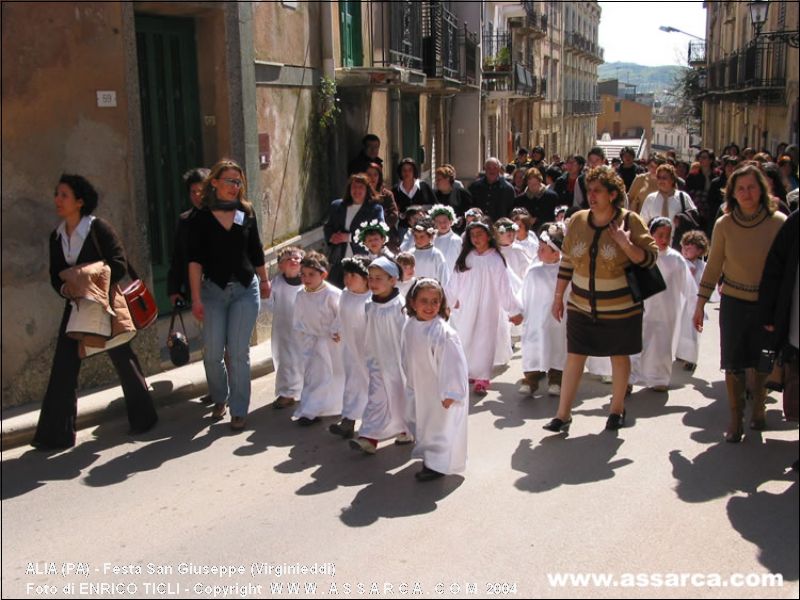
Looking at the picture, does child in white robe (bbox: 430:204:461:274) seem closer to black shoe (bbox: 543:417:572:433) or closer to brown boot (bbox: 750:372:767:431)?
black shoe (bbox: 543:417:572:433)

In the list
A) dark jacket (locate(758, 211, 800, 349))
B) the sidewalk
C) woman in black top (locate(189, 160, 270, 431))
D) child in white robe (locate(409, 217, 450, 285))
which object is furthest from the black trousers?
dark jacket (locate(758, 211, 800, 349))

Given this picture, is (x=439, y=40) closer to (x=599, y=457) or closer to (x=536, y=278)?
(x=536, y=278)

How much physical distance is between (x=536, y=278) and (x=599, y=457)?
8.21 ft

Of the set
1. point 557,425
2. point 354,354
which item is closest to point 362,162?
point 354,354

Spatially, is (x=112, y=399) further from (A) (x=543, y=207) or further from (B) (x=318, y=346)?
(A) (x=543, y=207)

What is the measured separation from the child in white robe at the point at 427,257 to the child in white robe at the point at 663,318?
183cm

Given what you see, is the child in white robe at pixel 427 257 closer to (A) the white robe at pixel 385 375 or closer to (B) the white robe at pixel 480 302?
(B) the white robe at pixel 480 302

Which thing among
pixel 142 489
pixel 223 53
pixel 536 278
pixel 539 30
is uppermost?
pixel 539 30

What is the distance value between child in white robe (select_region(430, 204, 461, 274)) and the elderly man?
7.58ft

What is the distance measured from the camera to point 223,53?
1008 cm

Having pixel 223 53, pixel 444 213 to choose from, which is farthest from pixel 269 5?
pixel 444 213

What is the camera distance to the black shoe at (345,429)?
7.37 m

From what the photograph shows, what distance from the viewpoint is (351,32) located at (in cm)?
1579

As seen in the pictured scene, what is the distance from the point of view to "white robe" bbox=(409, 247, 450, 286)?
9.18 m
